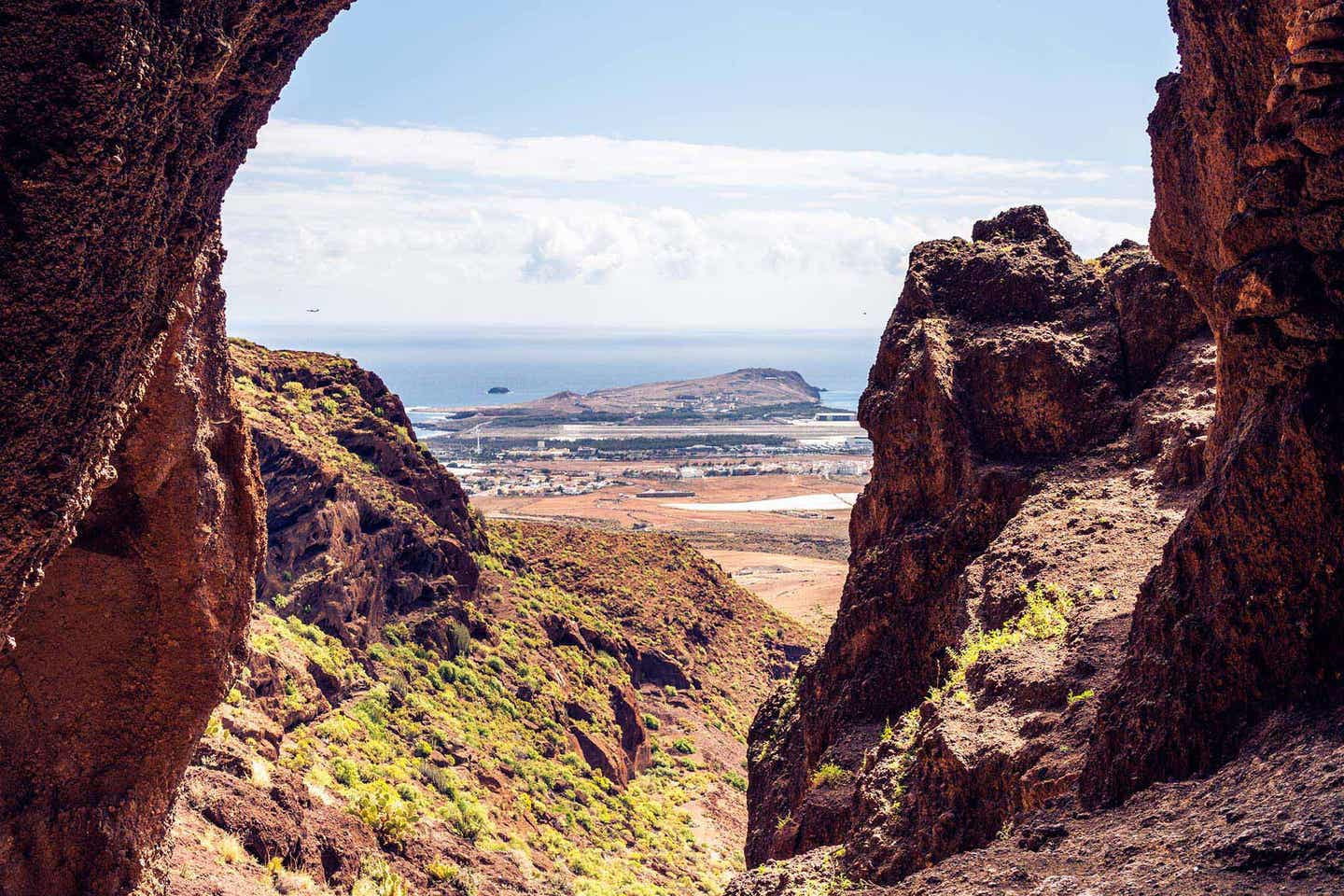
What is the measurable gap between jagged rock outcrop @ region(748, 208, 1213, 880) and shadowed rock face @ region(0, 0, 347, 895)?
722 centimetres

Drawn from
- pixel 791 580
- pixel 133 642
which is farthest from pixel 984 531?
pixel 791 580

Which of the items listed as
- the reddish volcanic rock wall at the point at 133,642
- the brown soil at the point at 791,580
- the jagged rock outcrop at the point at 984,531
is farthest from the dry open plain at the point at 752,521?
the reddish volcanic rock wall at the point at 133,642

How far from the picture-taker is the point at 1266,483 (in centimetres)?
836

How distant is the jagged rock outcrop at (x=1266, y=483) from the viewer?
785cm

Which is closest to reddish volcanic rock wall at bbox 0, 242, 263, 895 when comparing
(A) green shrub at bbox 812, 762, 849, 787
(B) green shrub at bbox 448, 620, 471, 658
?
(A) green shrub at bbox 812, 762, 849, 787

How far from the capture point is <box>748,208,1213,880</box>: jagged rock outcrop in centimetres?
1085

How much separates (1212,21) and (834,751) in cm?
948

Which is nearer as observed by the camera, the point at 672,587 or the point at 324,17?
the point at 324,17

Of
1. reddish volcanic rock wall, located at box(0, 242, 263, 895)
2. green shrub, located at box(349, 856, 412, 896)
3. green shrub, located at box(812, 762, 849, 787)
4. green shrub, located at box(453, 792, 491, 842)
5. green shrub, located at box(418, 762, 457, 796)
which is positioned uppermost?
reddish volcanic rock wall, located at box(0, 242, 263, 895)

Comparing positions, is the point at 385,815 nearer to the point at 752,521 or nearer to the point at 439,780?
the point at 439,780

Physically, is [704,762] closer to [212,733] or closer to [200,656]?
[212,733]

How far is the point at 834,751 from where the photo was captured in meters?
15.0

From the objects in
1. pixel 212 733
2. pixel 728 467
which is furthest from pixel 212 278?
pixel 728 467

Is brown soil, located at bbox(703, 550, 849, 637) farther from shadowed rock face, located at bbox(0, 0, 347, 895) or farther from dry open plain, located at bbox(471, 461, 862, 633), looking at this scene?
shadowed rock face, located at bbox(0, 0, 347, 895)
